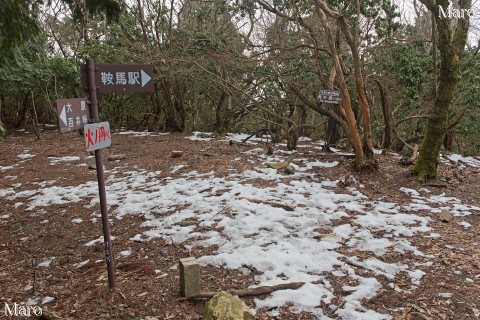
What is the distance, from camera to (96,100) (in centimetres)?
322

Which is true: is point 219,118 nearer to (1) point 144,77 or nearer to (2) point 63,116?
(1) point 144,77

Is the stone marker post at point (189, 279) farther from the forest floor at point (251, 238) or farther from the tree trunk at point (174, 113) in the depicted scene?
the tree trunk at point (174, 113)

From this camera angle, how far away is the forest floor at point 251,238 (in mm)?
3316

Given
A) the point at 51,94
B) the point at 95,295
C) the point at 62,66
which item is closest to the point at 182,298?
the point at 95,295

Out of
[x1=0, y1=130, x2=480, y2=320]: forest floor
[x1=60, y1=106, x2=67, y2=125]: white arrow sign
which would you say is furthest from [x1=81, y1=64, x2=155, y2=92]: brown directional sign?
[x1=0, y1=130, x2=480, y2=320]: forest floor

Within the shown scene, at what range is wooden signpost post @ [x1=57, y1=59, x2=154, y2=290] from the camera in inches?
119

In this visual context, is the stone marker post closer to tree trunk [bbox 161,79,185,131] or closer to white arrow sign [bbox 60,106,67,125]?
white arrow sign [bbox 60,106,67,125]

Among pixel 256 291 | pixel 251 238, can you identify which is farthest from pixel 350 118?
pixel 256 291

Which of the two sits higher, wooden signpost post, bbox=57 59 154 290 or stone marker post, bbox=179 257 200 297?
wooden signpost post, bbox=57 59 154 290

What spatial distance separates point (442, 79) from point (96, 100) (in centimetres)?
589

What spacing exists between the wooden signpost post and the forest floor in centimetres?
67

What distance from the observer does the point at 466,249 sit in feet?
13.9

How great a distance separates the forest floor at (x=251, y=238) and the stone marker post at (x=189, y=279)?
0.34 ft

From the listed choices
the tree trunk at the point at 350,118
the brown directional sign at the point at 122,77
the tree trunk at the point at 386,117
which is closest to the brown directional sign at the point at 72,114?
the brown directional sign at the point at 122,77
